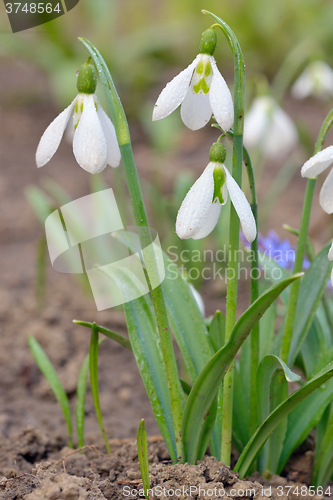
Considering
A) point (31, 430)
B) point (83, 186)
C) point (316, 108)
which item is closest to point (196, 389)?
point (31, 430)

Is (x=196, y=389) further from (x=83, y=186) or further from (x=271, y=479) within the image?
(x=83, y=186)

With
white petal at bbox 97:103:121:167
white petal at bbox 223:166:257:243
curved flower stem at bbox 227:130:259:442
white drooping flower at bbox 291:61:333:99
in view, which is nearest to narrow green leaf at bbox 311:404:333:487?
curved flower stem at bbox 227:130:259:442

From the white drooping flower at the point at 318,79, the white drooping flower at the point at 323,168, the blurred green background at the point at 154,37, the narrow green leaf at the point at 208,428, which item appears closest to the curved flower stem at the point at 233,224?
the narrow green leaf at the point at 208,428

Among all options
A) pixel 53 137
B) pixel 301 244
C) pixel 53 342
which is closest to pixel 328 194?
pixel 301 244

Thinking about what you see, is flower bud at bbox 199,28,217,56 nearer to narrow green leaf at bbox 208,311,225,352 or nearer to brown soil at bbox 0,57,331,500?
narrow green leaf at bbox 208,311,225,352

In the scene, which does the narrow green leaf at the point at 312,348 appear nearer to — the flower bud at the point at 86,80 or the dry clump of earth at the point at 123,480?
the dry clump of earth at the point at 123,480

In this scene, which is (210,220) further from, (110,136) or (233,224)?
(110,136)

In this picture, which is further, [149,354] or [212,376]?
[149,354]

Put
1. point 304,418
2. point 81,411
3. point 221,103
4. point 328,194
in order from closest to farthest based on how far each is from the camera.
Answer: point 221,103, point 328,194, point 304,418, point 81,411
